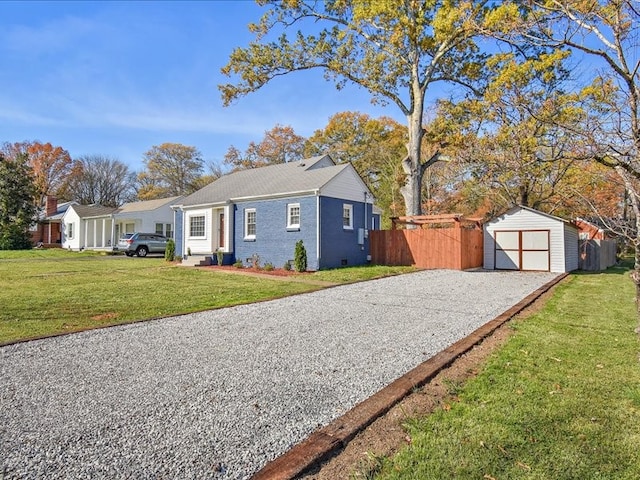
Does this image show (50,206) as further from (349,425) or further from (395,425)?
(395,425)

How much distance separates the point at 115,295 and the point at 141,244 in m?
17.8

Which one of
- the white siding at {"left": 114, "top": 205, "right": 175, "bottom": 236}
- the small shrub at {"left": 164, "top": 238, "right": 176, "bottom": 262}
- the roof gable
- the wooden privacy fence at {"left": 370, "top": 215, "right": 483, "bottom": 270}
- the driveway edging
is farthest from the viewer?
the white siding at {"left": 114, "top": 205, "right": 175, "bottom": 236}

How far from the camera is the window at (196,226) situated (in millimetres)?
19778

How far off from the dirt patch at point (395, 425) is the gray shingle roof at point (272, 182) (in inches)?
474

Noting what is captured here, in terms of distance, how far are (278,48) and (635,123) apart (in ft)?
58.5

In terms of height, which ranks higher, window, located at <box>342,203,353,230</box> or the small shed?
window, located at <box>342,203,353,230</box>

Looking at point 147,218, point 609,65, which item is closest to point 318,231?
point 609,65

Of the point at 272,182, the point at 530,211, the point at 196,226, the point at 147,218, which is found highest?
the point at 272,182

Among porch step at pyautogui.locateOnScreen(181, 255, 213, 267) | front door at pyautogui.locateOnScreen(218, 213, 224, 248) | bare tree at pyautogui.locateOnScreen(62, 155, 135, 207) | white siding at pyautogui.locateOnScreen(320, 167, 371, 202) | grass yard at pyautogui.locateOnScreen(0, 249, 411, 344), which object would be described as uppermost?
bare tree at pyautogui.locateOnScreen(62, 155, 135, 207)

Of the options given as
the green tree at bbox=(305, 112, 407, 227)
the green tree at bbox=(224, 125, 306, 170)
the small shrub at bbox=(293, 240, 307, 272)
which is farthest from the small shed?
the green tree at bbox=(224, 125, 306, 170)

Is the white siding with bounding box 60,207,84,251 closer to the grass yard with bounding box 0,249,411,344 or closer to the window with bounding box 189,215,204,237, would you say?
the window with bounding box 189,215,204,237

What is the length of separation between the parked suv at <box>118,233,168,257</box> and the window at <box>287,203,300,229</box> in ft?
44.3

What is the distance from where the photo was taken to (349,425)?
294cm

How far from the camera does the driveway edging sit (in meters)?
2.40
